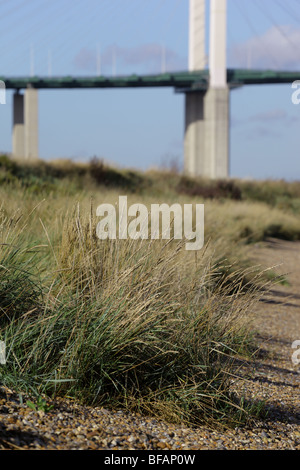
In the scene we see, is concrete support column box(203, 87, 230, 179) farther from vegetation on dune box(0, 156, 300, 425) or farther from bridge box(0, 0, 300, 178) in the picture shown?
vegetation on dune box(0, 156, 300, 425)

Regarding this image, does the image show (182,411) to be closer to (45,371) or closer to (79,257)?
(45,371)

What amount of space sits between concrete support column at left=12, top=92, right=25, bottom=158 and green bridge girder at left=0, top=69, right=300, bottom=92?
3.34 ft

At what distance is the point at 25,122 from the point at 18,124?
137 centimetres

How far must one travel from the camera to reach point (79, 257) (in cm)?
327

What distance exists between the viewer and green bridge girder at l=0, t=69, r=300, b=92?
108 feet

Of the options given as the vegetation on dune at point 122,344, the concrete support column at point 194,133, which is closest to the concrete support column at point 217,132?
the concrete support column at point 194,133

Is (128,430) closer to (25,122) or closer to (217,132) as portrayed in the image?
(217,132)

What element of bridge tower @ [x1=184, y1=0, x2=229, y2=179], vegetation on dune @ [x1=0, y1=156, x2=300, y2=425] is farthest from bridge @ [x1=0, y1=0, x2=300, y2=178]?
vegetation on dune @ [x1=0, y1=156, x2=300, y2=425]

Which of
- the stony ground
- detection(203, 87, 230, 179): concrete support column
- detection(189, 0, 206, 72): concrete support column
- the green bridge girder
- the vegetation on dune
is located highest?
detection(189, 0, 206, 72): concrete support column

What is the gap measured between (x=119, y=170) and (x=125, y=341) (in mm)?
18119

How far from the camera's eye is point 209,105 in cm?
3341

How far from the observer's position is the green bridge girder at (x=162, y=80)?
32906 millimetres

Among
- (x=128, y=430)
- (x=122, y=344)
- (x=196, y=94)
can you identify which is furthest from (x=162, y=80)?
(x=128, y=430)

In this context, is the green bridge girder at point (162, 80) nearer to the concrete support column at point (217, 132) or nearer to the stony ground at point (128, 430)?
the concrete support column at point (217, 132)
